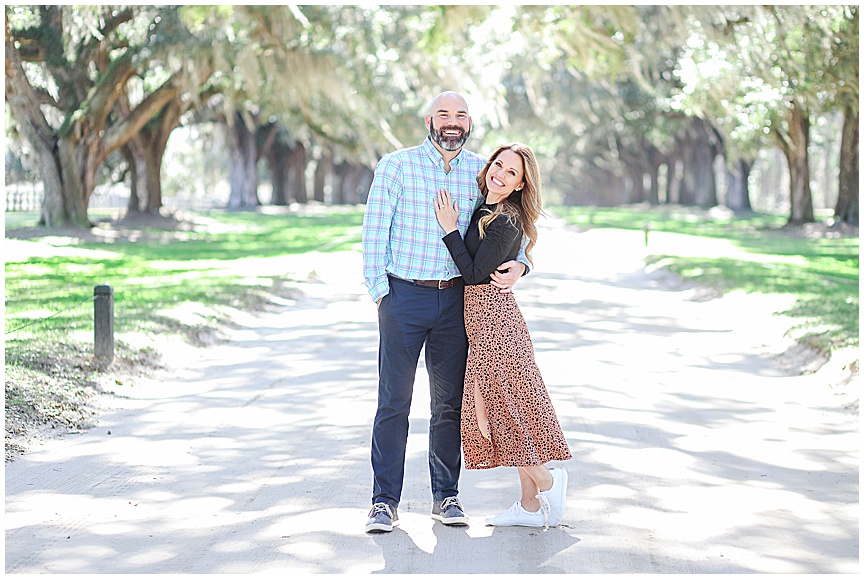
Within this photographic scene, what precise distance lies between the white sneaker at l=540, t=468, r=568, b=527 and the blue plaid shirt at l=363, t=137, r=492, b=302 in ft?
3.80

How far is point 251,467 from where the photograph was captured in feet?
22.6

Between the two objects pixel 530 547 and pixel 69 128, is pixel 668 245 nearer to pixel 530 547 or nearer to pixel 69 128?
pixel 69 128

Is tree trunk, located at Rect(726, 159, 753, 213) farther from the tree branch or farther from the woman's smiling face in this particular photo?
the woman's smiling face

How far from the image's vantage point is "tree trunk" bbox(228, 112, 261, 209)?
163 ft

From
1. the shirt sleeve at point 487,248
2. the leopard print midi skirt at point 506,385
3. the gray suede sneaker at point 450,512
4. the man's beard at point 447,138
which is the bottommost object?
the gray suede sneaker at point 450,512

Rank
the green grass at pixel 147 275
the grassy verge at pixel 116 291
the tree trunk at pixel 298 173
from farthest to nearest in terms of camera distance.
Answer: the tree trunk at pixel 298 173 → the green grass at pixel 147 275 → the grassy verge at pixel 116 291

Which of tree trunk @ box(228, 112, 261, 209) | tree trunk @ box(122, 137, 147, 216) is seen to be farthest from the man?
tree trunk @ box(228, 112, 261, 209)

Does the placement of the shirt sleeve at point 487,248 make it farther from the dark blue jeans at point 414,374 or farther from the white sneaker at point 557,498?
the white sneaker at point 557,498

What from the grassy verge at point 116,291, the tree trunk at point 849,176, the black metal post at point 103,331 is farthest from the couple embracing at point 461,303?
the tree trunk at point 849,176

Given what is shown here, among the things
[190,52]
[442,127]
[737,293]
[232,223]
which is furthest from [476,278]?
[232,223]

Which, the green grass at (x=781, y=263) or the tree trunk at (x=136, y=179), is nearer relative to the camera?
the green grass at (x=781, y=263)

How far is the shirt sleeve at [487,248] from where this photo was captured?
5.47 m

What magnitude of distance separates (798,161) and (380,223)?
3267cm

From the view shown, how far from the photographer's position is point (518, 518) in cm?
568
